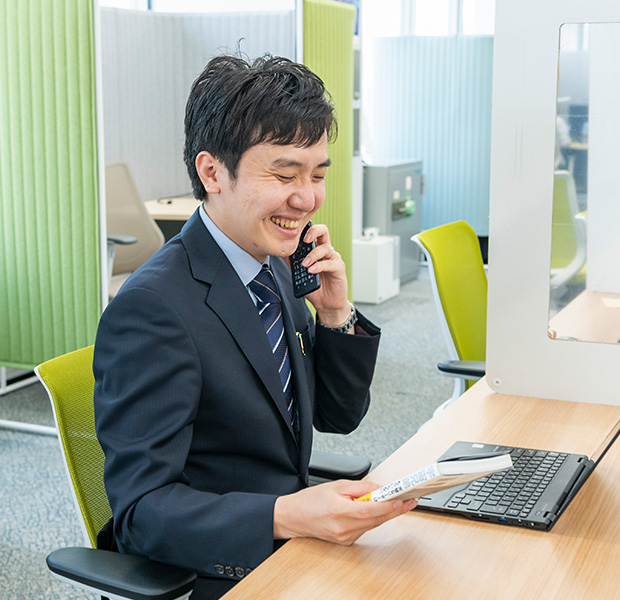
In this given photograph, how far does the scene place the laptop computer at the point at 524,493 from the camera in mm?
1141

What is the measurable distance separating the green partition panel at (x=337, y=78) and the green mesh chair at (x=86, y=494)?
8.81ft

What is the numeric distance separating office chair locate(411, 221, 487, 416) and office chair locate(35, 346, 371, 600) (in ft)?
2.52

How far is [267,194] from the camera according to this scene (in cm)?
125

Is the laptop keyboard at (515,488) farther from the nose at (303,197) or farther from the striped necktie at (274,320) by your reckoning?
the nose at (303,197)

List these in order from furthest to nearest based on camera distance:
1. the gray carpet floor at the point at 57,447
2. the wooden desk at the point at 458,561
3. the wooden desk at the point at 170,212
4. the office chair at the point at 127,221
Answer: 1. the wooden desk at the point at 170,212
2. the office chair at the point at 127,221
3. the gray carpet floor at the point at 57,447
4. the wooden desk at the point at 458,561

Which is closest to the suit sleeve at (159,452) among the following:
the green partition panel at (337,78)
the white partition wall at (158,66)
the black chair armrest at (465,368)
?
the black chair armrest at (465,368)

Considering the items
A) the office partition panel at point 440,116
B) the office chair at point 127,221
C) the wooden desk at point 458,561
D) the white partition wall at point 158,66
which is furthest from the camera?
the office partition panel at point 440,116

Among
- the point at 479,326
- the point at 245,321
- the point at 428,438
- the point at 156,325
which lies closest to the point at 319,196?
the point at 245,321

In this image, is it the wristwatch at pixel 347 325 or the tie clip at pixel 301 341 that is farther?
the wristwatch at pixel 347 325

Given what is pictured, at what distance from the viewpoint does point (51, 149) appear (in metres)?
3.27

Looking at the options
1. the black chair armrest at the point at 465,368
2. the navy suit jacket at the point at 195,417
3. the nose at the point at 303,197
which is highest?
the nose at the point at 303,197

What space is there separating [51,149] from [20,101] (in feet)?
0.71

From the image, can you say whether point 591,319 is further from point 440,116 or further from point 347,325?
point 440,116

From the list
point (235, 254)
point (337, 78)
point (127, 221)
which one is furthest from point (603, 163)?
point (127, 221)
